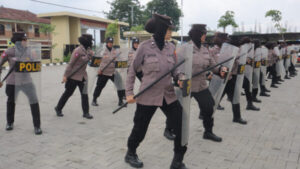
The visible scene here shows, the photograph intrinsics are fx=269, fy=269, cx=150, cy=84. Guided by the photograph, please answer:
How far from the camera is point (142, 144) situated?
4.13 meters

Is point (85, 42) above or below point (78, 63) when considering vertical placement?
above

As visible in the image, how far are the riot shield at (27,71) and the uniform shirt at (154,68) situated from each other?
6.69 feet

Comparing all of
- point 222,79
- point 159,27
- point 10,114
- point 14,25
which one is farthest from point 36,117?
point 14,25

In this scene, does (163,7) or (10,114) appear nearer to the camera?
(10,114)

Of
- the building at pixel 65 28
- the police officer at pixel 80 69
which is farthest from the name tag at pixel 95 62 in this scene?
the building at pixel 65 28

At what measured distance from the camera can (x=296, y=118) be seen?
569 cm

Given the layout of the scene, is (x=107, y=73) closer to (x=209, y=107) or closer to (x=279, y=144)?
(x=209, y=107)

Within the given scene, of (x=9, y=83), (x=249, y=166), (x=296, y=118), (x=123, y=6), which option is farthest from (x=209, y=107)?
(x=123, y=6)

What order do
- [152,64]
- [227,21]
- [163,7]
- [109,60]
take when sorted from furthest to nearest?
[163,7], [227,21], [109,60], [152,64]

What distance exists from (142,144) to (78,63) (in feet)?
7.61

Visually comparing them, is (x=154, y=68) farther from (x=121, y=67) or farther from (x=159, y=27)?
(x=121, y=67)

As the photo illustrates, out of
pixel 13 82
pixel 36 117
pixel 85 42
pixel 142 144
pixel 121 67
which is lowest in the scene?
pixel 142 144

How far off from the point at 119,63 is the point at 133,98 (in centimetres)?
383

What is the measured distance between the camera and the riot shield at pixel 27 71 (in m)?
4.22
